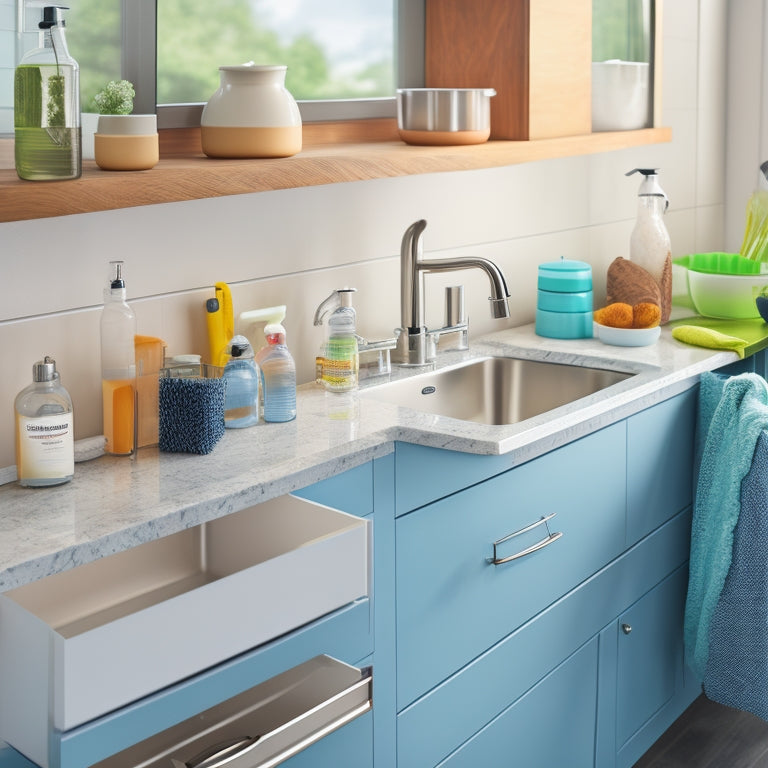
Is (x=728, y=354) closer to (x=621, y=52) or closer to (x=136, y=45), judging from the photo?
(x=621, y=52)

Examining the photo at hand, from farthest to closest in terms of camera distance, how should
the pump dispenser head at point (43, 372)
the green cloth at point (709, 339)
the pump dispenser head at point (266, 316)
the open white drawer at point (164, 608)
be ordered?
the green cloth at point (709, 339), the pump dispenser head at point (266, 316), the pump dispenser head at point (43, 372), the open white drawer at point (164, 608)

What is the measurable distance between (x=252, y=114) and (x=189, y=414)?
52 cm

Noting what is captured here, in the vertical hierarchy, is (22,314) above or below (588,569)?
above

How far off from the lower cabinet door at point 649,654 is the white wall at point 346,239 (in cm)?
76

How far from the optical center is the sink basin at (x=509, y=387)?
95.6 inches

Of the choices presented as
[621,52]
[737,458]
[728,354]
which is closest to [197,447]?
[737,458]

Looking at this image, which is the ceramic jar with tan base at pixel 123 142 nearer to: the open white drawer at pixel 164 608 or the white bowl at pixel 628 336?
the open white drawer at pixel 164 608

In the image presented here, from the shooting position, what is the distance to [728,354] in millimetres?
2576

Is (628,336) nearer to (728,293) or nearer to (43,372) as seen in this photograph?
(728,293)

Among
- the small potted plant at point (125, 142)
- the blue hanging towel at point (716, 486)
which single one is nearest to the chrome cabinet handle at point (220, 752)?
the small potted plant at point (125, 142)

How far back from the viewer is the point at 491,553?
6.53 ft

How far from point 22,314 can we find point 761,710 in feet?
5.70

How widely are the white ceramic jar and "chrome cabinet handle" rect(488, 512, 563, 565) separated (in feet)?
2.59

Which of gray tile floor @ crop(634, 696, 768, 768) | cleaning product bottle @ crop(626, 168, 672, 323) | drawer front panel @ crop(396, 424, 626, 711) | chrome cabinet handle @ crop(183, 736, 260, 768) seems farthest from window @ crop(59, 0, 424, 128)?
gray tile floor @ crop(634, 696, 768, 768)
